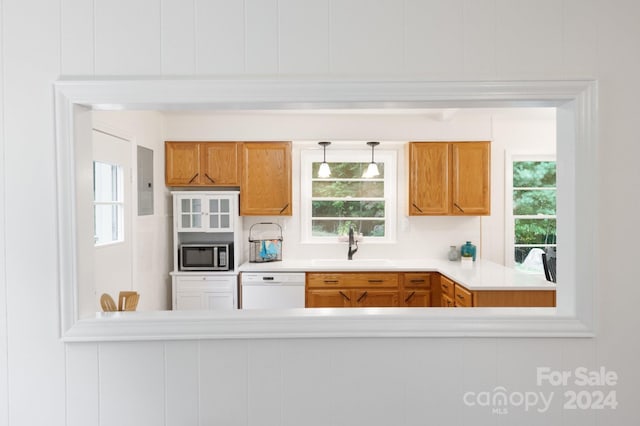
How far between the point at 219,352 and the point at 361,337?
551 millimetres

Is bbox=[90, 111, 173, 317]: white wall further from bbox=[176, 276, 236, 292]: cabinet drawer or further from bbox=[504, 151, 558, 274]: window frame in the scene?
bbox=[504, 151, 558, 274]: window frame

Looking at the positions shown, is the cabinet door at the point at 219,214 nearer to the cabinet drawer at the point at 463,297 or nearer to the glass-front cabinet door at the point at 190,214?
the glass-front cabinet door at the point at 190,214

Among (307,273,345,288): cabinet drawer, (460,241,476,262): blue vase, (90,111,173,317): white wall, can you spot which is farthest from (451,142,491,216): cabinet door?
(90,111,173,317): white wall

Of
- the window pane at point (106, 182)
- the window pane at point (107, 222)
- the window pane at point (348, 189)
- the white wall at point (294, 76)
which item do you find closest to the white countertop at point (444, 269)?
the window pane at point (348, 189)

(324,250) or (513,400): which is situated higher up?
(324,250)

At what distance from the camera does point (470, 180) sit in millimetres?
3990

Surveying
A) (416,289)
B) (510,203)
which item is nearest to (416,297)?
(416,289)

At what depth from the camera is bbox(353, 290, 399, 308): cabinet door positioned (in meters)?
3.83

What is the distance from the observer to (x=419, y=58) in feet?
4.91

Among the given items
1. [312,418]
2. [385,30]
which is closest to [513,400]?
[312,418]

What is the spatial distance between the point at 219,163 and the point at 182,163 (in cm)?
37

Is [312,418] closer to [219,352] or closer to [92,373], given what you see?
[219,352]

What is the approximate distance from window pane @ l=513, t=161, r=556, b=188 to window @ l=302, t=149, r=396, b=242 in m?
1.32

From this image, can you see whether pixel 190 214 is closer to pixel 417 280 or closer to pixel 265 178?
pixel 265 178
